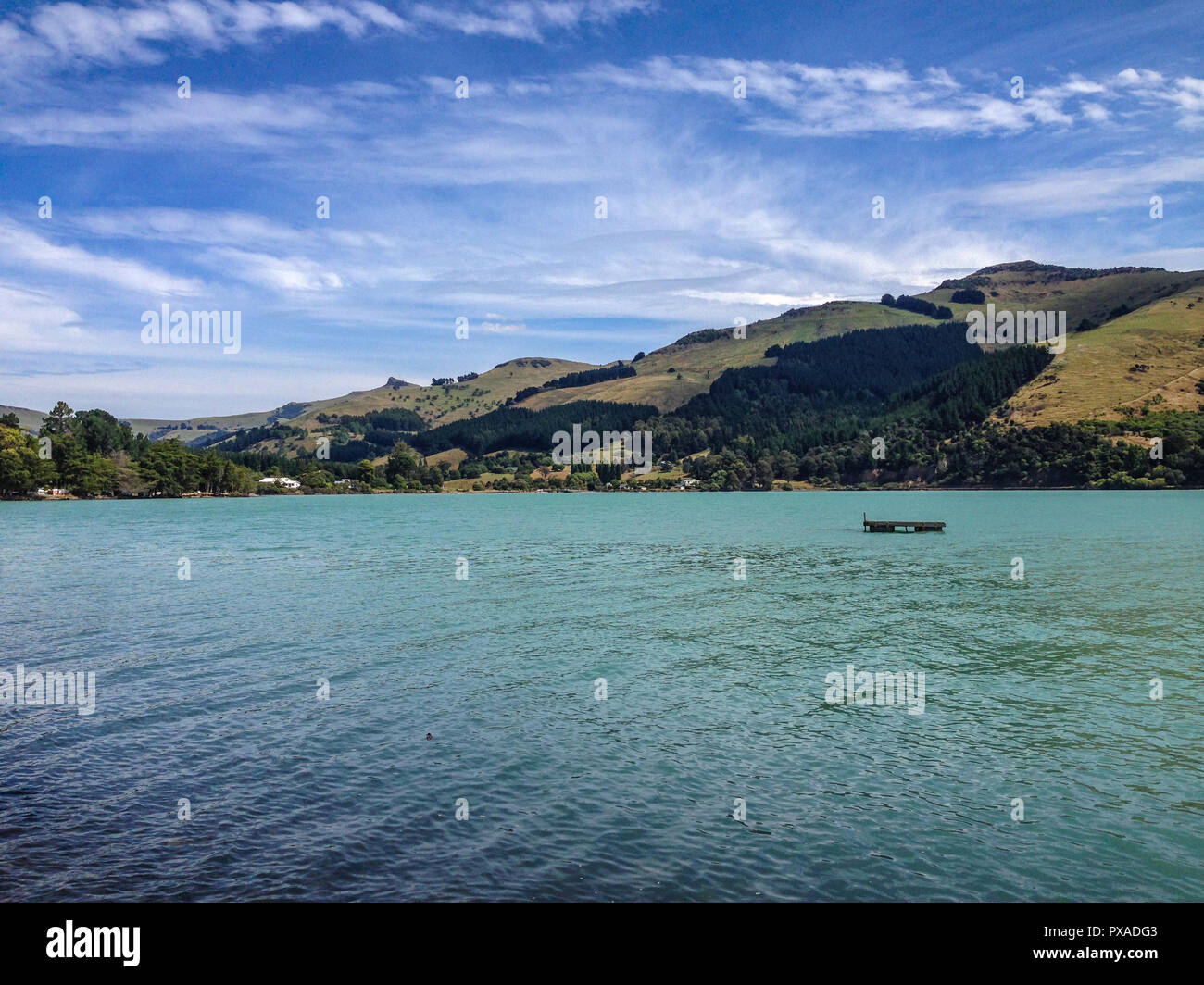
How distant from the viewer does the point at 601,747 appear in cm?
2472

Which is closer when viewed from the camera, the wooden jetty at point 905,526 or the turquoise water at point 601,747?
the turquoise water at point 601,747

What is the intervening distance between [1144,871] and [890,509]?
611 ft

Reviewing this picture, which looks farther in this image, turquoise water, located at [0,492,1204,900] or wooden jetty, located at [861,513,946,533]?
wooden jetty, located at [861,513,946,533]

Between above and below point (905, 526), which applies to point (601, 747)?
below

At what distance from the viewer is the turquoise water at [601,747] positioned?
1688 centimetres

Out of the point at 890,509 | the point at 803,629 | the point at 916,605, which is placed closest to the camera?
the point at 803,629

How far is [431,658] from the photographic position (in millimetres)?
37688

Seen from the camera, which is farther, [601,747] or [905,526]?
[905,526]

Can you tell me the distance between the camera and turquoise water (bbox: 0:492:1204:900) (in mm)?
16875
